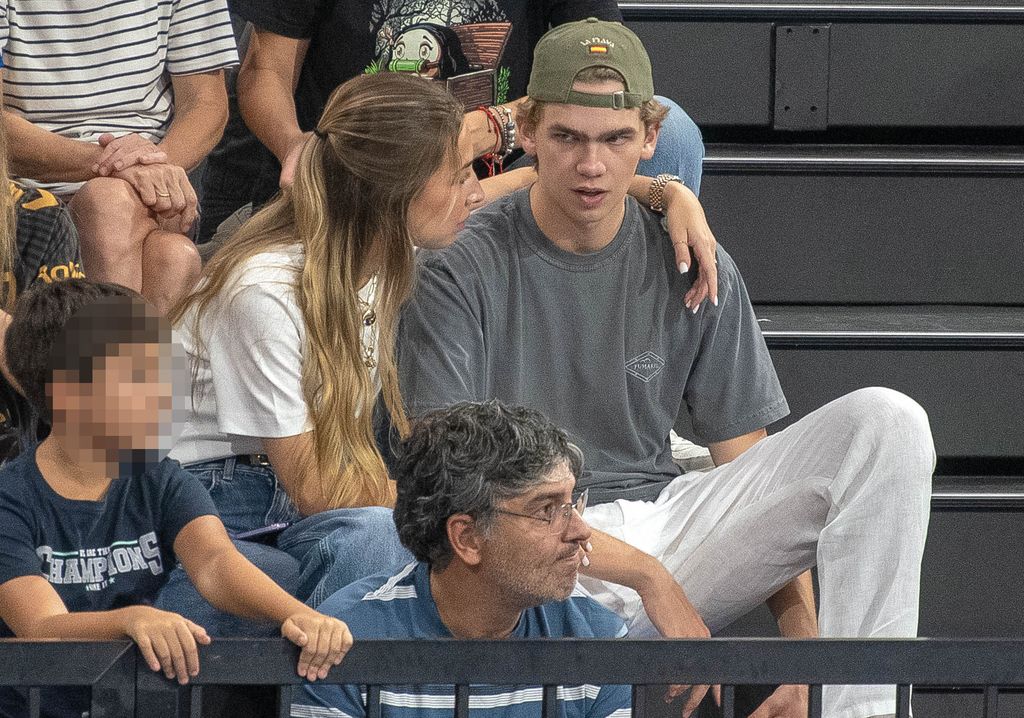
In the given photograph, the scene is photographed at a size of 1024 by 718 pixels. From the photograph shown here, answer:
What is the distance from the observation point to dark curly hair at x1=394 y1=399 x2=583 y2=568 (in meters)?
1.40

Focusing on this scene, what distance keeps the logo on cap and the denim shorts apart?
0.69 m

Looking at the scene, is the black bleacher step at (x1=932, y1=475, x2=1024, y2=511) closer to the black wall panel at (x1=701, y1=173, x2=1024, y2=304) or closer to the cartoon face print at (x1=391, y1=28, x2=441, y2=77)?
the black wall panel at (x1=701, y1=173, x2=1024, y2=304)

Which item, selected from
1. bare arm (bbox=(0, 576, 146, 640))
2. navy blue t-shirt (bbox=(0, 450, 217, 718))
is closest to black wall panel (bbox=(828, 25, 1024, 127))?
navy blue t-shirt (bbox=(0, 450, 217, 718))

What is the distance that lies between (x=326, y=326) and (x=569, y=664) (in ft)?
2.37

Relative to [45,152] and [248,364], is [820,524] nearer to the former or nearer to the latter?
[248,364]

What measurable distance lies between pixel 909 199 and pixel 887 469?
1.04 m

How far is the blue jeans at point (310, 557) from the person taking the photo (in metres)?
1.51

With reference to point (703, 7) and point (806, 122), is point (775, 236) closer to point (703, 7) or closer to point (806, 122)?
point (806, 122)

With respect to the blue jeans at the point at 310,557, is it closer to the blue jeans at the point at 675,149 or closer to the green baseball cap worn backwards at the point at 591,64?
the green baseball cap worn backwards at the point at 591,64

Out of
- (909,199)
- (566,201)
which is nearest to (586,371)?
(566,201)

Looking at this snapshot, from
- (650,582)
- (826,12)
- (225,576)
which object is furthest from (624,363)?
(826,12)

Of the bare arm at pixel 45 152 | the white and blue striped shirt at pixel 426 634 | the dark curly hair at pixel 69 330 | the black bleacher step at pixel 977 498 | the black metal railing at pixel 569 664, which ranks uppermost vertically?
the bare arm at pixel 45 152

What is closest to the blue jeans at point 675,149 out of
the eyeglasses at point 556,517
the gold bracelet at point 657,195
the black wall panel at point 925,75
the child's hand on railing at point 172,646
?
the gold bracelet at point 657,195

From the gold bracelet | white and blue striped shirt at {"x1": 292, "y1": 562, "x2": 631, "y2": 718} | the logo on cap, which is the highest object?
the logo on cap
